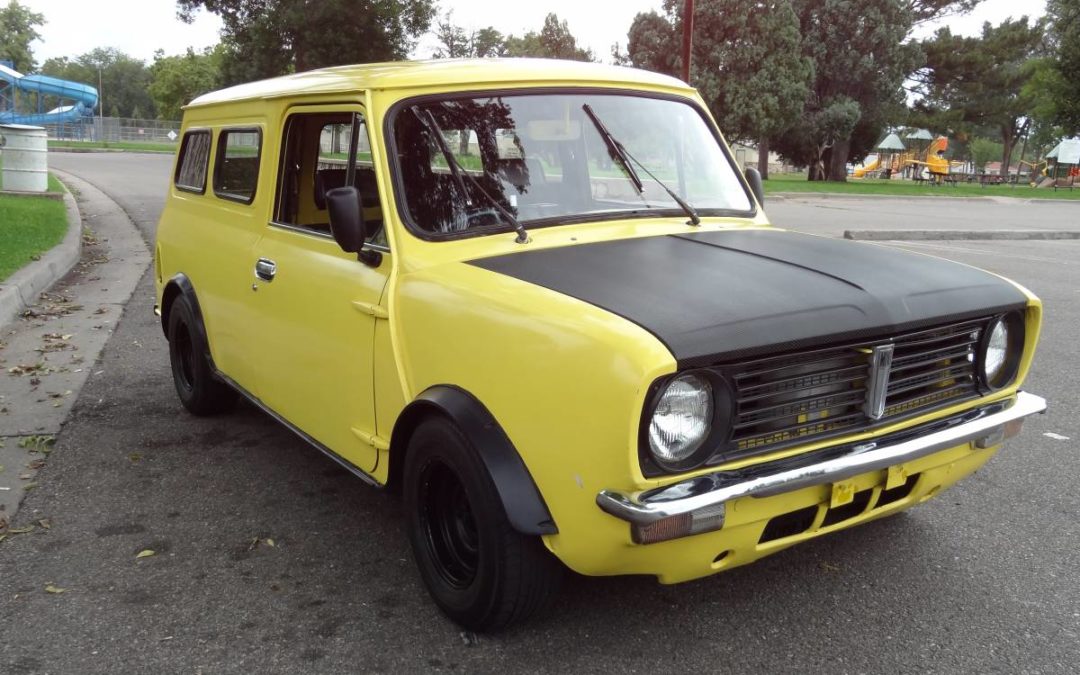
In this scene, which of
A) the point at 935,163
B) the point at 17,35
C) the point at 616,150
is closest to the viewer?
the point at 616,150

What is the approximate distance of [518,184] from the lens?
339cm

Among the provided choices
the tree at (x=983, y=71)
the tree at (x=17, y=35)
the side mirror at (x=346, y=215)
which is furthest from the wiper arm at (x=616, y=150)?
the tree at (x=17, y=35)

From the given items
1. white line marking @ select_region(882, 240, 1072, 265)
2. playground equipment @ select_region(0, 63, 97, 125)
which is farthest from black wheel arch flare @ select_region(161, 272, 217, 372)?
playground equipment @ select_region(0, 63, 97, 125)

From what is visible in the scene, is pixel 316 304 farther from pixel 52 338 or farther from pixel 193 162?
pixel 52 338

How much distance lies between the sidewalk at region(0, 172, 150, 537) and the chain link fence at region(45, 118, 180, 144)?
4547 centimetres

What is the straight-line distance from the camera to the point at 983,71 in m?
45.7

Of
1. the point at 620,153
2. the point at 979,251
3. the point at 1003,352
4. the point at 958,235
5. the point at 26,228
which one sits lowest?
the point at 26,228

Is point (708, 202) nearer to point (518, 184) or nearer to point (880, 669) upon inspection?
point (518, 184)

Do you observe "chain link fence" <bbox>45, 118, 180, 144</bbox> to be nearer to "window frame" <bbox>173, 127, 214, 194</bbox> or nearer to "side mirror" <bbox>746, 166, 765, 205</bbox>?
"window frame" <bbox>173, 127, 214, 194</bbox>

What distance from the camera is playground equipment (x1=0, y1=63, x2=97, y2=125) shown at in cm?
4603

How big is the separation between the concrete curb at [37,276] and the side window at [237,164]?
3.55 m

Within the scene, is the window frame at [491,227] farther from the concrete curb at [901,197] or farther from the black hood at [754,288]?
the concrete curb at [901,197]

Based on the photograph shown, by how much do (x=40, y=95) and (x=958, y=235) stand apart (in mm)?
49353

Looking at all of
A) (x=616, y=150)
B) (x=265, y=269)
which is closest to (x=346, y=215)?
(x=265, y=269)
